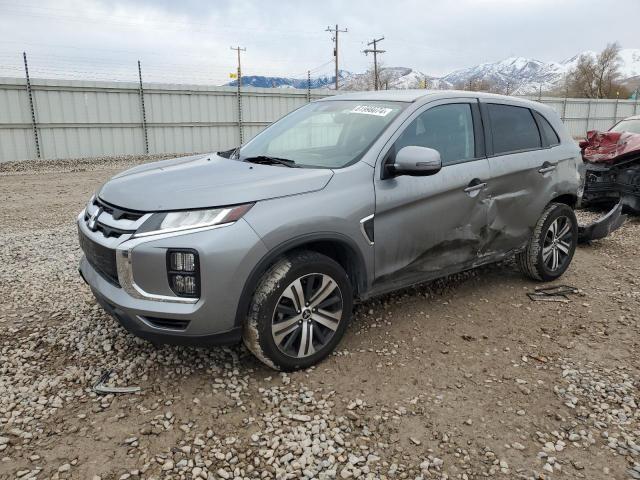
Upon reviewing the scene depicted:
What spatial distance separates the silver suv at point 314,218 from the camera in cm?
275

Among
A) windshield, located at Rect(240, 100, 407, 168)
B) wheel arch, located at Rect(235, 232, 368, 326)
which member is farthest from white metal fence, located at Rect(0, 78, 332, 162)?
wheel arch, located at Rect(235, 232, 368, 326)

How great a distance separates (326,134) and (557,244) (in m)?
2.61

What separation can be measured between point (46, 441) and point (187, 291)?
103 cm

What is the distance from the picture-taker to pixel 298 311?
10.1 ft

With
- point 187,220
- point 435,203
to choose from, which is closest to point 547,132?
point 435,203

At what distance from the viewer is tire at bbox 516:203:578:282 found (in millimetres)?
4672

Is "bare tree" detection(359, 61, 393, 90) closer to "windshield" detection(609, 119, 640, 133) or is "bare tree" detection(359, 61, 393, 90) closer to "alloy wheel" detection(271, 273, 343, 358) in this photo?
"windshield" detection(609, 119, 640, 133)

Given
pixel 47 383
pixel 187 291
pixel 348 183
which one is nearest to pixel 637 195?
pixel 348 183

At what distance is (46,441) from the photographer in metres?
2.58

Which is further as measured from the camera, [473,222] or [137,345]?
[473,222]

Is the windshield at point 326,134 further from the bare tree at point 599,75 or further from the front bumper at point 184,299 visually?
the bare tree at point 599,75

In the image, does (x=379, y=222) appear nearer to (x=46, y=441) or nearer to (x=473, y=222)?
(x=473, y=222)

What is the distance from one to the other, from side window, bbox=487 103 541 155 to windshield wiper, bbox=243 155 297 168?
5.87ft

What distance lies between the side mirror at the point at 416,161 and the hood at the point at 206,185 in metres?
0.47
